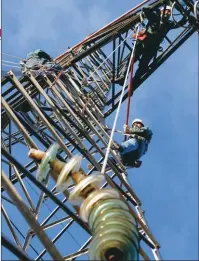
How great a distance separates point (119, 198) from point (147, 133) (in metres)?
7.95

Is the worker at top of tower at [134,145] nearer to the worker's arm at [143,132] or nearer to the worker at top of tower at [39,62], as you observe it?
the worker's arm at [143,132]

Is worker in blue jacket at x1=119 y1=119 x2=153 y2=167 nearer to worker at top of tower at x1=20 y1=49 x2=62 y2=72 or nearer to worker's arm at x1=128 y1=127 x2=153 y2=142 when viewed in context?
worker's arm at x1=128 y1=127 x2=153 y2=142

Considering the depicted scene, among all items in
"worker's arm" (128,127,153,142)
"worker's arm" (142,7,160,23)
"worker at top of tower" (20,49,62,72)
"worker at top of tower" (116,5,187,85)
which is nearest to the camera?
A: "worker at top of tower" (20,49,62,72)

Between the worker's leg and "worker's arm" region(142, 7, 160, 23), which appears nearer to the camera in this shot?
the worker's leg

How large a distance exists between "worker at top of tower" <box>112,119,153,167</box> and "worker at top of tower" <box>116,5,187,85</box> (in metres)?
2.13

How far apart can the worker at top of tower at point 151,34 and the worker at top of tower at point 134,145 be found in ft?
6.99

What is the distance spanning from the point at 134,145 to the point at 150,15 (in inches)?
119

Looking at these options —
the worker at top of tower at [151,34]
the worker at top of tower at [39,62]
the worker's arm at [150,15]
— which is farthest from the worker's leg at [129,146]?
the worker's arm at [150,15]

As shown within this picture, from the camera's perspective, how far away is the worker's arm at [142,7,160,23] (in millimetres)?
12760

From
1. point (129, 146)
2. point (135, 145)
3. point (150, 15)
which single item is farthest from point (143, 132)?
point (150, 15)

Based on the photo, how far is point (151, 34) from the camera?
13734mm

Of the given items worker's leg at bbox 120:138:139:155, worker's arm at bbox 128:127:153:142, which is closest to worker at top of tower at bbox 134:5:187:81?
worker's arm at bbox 128:127:153:142

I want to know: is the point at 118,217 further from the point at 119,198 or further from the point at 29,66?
the point at 29,66

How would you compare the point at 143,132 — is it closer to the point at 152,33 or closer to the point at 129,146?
the point at 129,146
